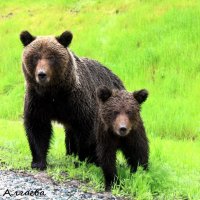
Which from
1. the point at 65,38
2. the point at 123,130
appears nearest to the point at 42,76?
the point at 65,38

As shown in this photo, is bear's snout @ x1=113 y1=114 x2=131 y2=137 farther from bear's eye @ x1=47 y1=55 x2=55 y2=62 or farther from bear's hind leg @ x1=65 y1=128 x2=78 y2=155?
bear's hind leg @ x1=65 y1=128 x2=78 y2=155

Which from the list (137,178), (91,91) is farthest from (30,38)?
(137,178)

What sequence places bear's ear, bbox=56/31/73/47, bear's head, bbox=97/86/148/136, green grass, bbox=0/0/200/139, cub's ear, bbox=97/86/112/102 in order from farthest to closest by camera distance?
green grass, bbox=0/0/200/139, bear's ear, bbox=56/31/73/47, cub's ear, bbox=97/86/112/102, bear's head, bbox=97/86/148/136

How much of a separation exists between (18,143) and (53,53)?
2.59 meters

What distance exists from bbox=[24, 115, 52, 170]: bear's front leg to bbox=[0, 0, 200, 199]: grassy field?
21 centimetres

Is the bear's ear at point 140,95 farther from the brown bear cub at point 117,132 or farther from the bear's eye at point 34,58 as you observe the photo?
the bear's eye at point 34,58

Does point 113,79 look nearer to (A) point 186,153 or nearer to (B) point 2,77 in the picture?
(A) point 186,153

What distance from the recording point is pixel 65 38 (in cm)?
795

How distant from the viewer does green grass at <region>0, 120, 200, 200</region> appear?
692cm

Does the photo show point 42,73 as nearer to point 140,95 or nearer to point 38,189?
point 140,95

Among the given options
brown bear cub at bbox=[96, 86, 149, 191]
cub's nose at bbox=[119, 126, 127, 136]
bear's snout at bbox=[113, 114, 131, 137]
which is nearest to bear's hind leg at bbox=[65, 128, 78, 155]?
brown bear cub at bbox=[96, 86, 149, 191]

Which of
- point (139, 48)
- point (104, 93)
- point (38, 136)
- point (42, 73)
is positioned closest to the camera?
point (104, 93)

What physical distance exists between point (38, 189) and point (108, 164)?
954mm

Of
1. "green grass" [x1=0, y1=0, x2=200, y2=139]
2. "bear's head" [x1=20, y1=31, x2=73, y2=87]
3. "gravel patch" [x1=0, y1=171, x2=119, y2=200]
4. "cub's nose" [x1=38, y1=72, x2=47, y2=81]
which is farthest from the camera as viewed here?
"green grass" [x1=0, y1=0, x2=200, y2=139]
